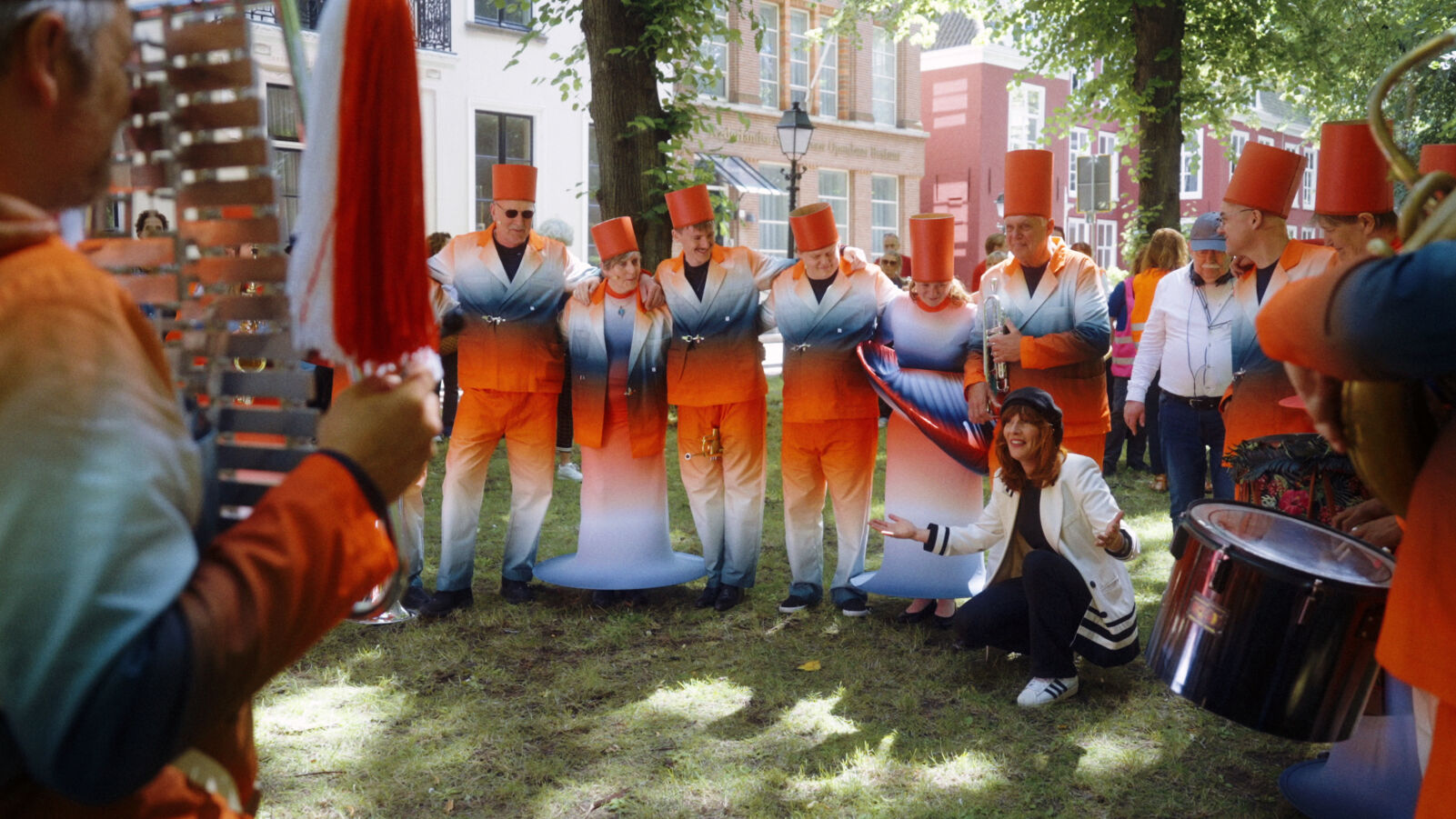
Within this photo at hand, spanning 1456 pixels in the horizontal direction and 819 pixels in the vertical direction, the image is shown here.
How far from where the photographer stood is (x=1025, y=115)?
109 ft

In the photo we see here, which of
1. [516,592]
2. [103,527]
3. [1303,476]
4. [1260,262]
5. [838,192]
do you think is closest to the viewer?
[103,527]

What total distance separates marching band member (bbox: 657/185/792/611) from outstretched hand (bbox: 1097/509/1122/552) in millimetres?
1962

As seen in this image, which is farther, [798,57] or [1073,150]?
[1073,150]

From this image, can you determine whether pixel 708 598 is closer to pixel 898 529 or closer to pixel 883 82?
pixel 898 529

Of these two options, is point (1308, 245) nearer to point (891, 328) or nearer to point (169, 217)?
point (891, 328)

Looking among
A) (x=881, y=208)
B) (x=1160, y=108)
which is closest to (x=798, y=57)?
(x=881, y=208)

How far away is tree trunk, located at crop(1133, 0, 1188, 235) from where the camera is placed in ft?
39.1

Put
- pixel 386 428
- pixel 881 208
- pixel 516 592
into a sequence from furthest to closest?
1. pixel 881 208
2. pixel 516 592
3. pixel 386 428

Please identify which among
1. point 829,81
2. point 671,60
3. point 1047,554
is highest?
point 829,81

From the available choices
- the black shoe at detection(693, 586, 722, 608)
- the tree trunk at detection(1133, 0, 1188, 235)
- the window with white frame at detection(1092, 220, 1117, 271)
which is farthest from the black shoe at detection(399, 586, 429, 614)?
the window with white frame at detection(1092, 220, 1117, 271)

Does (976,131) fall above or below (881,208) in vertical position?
above

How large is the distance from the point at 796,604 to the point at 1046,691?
1611 millimetres

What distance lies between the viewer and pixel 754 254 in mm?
6000

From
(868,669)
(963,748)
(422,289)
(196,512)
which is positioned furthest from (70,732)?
(868,669)
